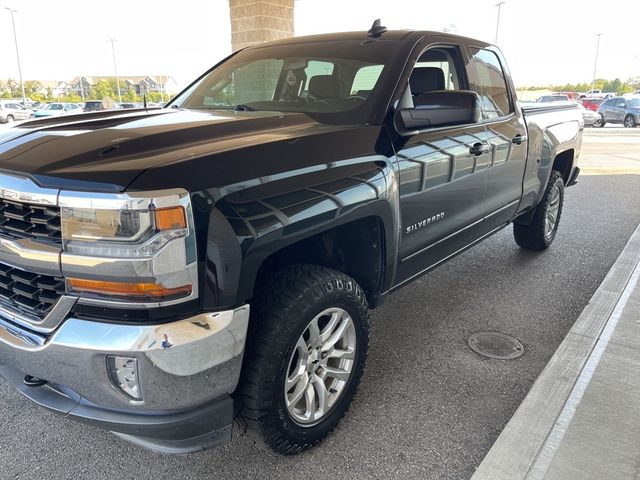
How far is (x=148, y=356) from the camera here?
1683mm

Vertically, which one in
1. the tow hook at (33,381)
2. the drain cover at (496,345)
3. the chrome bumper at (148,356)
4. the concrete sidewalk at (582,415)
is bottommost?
the drain cover at (496,345)

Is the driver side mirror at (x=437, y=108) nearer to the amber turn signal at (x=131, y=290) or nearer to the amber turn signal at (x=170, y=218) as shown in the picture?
the amber turn signal at (x=170, y=218)

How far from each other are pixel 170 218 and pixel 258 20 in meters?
→ 9.94

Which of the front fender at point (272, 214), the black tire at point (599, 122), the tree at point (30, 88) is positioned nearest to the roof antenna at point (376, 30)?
the front fender at point (272, 214)

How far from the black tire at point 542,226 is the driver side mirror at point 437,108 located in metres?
2.53

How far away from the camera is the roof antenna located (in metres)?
3.16

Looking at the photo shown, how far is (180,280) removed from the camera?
1.72 meters

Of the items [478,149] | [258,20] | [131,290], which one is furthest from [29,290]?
[258,20]

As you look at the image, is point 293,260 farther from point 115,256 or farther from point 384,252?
point 115,256

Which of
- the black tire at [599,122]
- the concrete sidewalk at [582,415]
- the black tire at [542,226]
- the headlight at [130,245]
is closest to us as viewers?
the headlight at [130,245]

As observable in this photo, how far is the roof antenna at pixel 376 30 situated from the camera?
3.16 m

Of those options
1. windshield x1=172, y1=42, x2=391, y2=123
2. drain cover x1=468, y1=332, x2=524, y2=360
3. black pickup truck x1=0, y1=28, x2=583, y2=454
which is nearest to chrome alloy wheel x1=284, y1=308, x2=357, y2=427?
black pickup truck x1=0, y1=28, x2=583, y2=454

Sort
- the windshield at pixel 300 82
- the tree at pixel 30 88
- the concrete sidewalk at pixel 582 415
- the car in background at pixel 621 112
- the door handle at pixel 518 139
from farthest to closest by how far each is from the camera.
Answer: the tree at pixel 30 88, the car in background at pixel 621 112, the door handle at pixel 518 139, the windshield at pixel 300 82, the concrete sidewalk at pixel 582 415

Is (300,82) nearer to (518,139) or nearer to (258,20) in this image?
(518,139)
